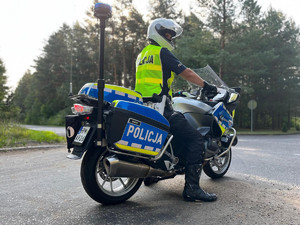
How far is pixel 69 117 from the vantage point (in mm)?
3082

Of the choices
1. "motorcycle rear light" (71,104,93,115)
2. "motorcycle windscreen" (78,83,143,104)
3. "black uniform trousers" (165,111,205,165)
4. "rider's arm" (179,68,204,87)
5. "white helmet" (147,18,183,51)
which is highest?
"white helmet" (147,18,183,51)

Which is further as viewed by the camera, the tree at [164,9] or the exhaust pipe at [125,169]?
the tree at [164,9]

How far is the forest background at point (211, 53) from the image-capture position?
926 inches

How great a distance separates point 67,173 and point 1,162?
6.86 feet

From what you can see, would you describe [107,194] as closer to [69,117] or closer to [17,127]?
[69,117]

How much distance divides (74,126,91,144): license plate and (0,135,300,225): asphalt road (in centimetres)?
75

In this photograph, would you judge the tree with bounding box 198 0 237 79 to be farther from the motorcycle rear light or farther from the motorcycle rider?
the motorcycle rear light

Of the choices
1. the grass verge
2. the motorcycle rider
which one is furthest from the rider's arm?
Result: the grass verge

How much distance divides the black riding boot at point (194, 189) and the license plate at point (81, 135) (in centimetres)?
133

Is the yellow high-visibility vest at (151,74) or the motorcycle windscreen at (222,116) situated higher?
the yellow high-visibility vest at (151,74)

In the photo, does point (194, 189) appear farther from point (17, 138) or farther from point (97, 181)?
point (17, 138)

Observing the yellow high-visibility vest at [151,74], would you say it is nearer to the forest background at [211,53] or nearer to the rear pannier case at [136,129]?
the rear pannier case at [136,129]

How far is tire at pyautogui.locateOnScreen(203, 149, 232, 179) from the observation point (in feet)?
14.9

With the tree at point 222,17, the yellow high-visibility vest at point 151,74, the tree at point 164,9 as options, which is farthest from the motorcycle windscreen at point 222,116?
the tree at point 164,9
